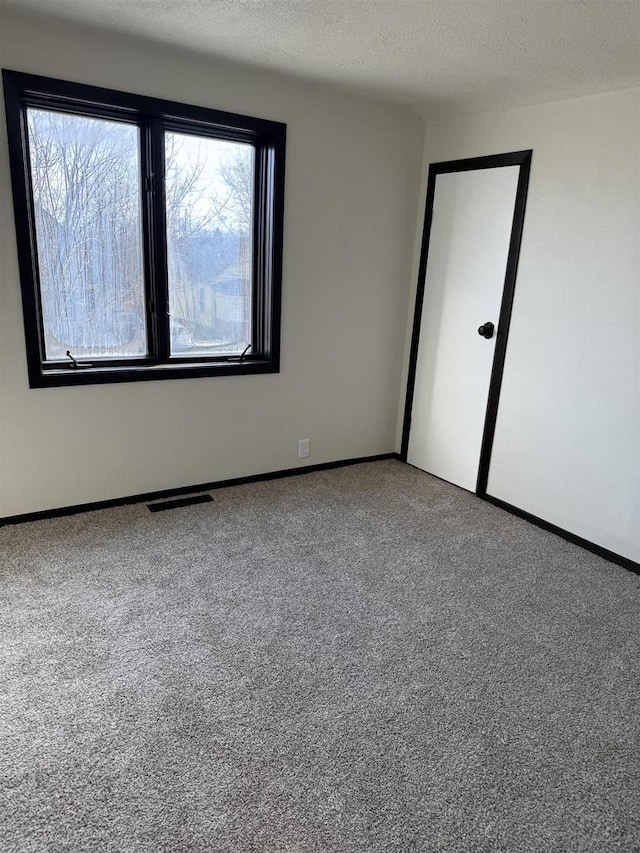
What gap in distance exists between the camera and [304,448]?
3781mm

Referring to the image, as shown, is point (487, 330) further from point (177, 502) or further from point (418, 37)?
point (177, 502)

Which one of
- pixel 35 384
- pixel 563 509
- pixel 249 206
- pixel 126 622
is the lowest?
pixel 126 622

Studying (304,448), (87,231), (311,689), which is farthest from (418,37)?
(311,689)

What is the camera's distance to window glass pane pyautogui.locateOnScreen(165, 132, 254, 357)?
303 cm

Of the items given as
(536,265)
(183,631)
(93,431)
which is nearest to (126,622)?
(183,631)

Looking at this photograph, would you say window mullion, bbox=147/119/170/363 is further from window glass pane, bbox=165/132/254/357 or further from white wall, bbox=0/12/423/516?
white wall, bbox=0/12/423/516

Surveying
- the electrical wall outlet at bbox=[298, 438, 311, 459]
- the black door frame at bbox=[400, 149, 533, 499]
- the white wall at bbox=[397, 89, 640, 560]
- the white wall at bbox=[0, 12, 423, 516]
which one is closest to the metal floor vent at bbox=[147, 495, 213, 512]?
the white wall at bbox=[0, 12, 423, 516]

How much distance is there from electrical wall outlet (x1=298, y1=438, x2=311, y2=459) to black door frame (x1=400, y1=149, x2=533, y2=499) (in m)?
0.91

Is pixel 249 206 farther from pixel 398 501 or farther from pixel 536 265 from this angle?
pixel 398 501

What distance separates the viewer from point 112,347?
9.96 ft

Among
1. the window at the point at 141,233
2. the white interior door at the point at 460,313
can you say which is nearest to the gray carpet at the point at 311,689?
the white interior door at the point at 460,313

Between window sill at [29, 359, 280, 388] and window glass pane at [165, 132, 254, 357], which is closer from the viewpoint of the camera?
window sill at [29, 359, 280, 388]

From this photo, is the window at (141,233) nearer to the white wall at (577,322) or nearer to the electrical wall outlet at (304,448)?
the electrical wall outlet at (304,448)

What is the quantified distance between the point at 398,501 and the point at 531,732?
69.8 inches
